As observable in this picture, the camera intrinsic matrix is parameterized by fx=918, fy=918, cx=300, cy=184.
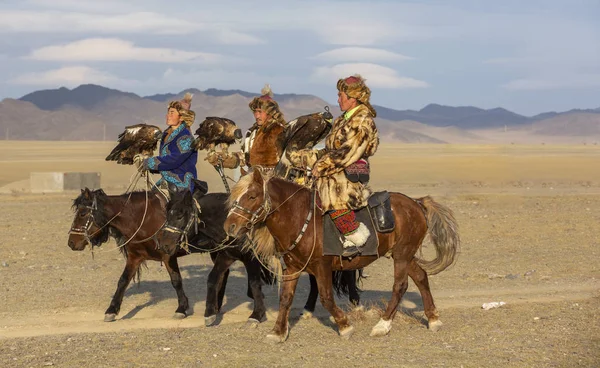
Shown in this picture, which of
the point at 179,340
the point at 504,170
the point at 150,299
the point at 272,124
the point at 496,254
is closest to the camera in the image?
the point at 179,340

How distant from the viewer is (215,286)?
1008cm

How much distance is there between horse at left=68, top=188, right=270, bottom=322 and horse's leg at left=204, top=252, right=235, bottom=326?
14mm

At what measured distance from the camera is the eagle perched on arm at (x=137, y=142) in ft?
35.6

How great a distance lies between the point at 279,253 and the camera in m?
8.91

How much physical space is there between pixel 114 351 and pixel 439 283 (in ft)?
18.8

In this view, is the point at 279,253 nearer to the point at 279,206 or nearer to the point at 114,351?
the point at 279,206

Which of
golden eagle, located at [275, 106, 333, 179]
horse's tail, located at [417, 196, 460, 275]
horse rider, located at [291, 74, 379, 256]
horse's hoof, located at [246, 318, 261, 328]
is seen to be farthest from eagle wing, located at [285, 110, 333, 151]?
horse's hoof, located at [246, 318, 261, 328]

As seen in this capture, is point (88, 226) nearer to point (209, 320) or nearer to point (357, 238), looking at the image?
point (209, 320)

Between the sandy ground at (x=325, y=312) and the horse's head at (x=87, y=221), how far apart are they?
867mm

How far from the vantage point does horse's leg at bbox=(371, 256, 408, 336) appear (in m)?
9.10

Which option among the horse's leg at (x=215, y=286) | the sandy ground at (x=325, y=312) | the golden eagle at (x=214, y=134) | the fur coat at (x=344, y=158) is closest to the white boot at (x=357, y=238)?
the fur coat at (x=344, y=158)

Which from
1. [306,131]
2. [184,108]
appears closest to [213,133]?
[184,108]

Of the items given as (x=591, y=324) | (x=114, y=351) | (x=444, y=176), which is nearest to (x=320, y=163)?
(x=114, y=351)

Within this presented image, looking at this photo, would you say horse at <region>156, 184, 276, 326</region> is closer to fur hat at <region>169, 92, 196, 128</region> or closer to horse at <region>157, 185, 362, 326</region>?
horse at <region>157, 185, 362, 326</region>
